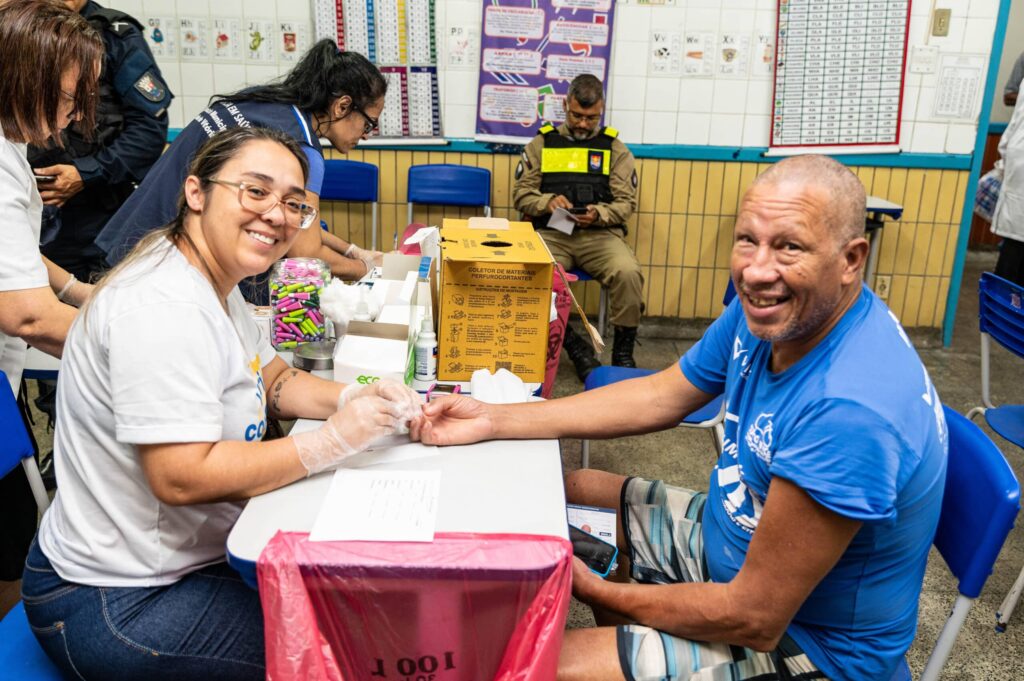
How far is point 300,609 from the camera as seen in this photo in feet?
3.35

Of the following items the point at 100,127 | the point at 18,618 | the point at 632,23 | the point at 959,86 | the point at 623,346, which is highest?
the point at 632,23

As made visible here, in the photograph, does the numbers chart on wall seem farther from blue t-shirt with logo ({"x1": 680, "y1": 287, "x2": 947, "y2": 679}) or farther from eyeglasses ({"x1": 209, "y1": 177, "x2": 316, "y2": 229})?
eyeglasses ({"x1": 209, "y1": 177, "x2": 316, "y2": 229})

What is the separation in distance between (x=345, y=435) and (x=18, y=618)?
63 centimetres

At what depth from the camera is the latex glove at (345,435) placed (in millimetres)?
1250

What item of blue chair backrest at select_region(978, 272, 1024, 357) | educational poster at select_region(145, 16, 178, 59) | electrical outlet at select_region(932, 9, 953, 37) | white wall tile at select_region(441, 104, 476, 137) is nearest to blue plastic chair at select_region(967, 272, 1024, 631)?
blue chair backrest at select_region(978, 272, 1024, 357)

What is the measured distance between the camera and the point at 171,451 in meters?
1.11

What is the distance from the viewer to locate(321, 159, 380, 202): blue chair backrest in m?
4.12

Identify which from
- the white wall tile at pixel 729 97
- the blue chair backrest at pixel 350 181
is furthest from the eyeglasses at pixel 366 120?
the white wall tile at pixel 729 97

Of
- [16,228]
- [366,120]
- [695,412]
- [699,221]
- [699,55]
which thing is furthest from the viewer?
[699,221]

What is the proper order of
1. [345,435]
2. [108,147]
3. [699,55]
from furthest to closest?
[699,55] → [108,147] → [345,435]

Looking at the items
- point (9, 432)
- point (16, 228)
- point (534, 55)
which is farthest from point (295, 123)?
point (534, 55)

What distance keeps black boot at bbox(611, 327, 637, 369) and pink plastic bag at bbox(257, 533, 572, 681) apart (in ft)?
8.89

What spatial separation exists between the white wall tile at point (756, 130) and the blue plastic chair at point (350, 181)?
1.96m

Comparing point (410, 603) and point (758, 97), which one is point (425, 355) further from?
point (758, 97)
